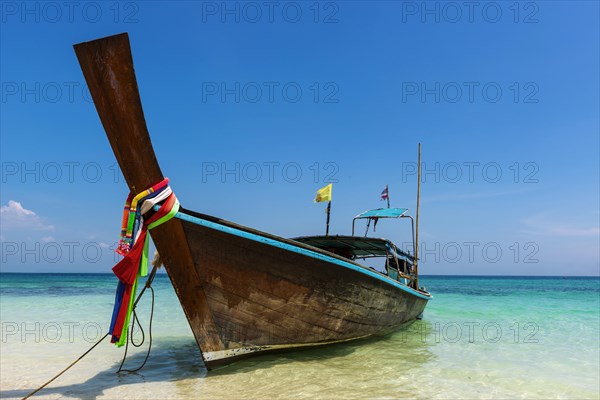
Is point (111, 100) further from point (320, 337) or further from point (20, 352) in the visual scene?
point (20, 352)

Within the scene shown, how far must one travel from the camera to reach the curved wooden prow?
10.8 ft

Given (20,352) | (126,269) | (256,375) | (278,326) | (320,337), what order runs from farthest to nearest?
(20,352) → (320,337) → (278,326) → (256,375) → (126,269)

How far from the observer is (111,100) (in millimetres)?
3463

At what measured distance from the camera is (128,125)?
11.7 ft

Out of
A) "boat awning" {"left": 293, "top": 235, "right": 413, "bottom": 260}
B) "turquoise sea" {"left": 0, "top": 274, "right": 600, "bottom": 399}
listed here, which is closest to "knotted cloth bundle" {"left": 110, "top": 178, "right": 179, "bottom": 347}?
"turquoise sea" {"left": 0, "top": 274, "right": 600, "bottom": 399}

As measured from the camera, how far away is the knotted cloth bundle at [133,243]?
3.76 m

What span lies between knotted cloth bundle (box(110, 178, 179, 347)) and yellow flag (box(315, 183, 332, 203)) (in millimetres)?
4585

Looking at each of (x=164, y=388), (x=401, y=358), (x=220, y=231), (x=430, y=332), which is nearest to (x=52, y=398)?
(x=164, y=388)

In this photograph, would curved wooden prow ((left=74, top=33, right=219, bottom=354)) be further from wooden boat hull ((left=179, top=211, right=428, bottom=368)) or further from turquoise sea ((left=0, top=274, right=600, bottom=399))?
turquoise sea ((left=0, top=274, right=600, bottom=399))

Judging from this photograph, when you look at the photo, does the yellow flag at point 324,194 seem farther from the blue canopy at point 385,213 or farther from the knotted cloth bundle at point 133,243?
the knotted cloth bundle at point 133,243

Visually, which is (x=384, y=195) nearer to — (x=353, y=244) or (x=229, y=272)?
(x=353, y=244)

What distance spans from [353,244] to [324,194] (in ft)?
4.07

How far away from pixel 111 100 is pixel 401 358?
5.53 meters

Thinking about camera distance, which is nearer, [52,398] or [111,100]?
[111,100]
